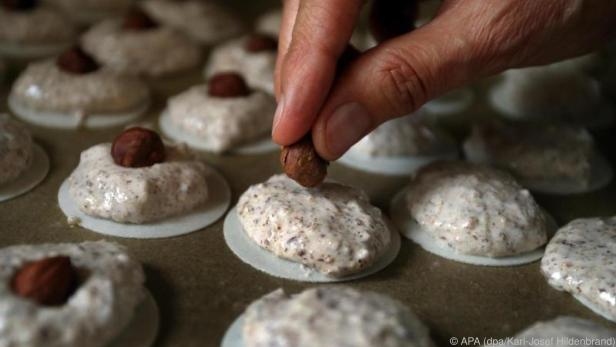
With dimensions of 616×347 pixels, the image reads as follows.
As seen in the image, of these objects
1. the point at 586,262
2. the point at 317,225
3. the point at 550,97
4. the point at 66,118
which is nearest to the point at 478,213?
the point at 586,262

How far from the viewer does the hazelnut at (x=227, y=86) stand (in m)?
2.66

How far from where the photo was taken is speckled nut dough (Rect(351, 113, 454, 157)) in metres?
2.57

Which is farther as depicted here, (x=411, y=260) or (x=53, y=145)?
(x=53, y=145)

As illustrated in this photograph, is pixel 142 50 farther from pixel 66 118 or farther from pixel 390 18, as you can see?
pixel 390 18

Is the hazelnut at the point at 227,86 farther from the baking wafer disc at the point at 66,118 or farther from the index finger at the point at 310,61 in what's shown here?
the index finger at the point at 310,61

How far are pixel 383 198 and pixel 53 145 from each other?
119 centimetres

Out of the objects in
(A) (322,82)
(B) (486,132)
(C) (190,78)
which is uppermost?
(A) (322,82)

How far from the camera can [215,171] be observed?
2.43 metres

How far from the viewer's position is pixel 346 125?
6.05ft

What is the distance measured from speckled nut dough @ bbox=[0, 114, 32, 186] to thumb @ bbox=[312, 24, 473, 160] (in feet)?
3.33

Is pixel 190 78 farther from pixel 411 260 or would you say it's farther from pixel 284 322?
pixel 284 322

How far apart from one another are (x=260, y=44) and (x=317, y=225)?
54.5 inches

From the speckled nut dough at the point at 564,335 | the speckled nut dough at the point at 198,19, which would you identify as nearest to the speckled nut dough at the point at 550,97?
the speckled nut dough at the point at 198,19

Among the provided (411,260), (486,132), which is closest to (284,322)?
(411,260)
